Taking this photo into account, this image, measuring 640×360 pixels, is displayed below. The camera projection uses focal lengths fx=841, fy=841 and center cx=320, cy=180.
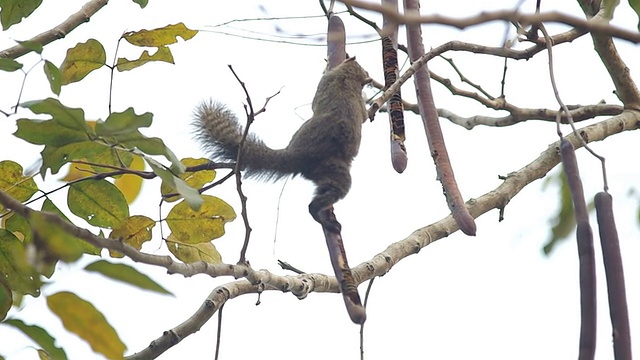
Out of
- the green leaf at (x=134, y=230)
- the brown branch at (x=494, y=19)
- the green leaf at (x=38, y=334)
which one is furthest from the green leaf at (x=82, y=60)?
the brown branch at (x=494, y=19)

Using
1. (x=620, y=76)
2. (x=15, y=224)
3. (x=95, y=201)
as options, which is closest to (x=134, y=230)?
(x=95, y=201)

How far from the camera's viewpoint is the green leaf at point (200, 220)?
1.68 m

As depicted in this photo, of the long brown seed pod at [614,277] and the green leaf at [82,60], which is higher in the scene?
the green leaf at [82,60]

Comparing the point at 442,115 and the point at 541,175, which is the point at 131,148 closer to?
the point at 541,175

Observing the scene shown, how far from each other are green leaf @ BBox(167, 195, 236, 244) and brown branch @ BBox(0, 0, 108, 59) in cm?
47

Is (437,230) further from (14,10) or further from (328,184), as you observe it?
(14,10)

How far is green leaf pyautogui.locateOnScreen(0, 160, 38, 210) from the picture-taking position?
4.95 feet

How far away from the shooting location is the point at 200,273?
130 centimetres

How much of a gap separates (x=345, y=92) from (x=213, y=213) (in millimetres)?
610

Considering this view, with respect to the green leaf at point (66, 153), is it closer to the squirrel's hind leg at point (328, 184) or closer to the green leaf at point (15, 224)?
the green leaf at point (15, 224)

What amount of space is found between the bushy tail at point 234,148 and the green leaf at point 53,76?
81 cm

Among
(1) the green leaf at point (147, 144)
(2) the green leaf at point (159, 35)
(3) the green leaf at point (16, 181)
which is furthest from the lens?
(2) the green leaf at point (159, 35)

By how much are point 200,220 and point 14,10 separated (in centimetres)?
53

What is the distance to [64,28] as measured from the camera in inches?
75.0
